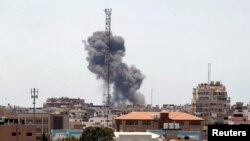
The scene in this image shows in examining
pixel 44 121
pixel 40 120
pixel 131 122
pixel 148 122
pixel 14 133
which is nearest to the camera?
pixel 14 133

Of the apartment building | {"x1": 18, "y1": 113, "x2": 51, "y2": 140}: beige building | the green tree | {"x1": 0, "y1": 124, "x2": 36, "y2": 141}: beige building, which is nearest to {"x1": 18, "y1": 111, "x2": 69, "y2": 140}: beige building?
{"x1": 18, "y1": 113, "x2": 51, "y2": 140}: beige building

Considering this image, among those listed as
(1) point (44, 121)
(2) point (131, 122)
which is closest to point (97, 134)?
(2) point (131, 122)

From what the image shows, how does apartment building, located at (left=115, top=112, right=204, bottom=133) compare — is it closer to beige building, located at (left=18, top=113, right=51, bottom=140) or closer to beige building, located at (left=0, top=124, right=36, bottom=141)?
beige building, located at (left=18, top=113, right=51, bottom=140)

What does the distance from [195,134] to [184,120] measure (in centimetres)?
1830

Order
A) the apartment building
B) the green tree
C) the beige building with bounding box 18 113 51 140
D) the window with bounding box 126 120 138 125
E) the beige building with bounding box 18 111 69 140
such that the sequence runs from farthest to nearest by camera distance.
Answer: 1. the beige building with bounding box 18 113 51 140
2. the beige building with bounding box 18 111 69 140
3. the window with bounding box 126 120 138 125
4. the apartment building
5. the green tree

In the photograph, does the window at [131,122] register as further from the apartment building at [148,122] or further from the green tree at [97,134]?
the green tree at [97,134]

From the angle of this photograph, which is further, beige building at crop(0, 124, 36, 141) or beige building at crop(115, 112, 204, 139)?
beige building at crop(115, 112, 204, 139)

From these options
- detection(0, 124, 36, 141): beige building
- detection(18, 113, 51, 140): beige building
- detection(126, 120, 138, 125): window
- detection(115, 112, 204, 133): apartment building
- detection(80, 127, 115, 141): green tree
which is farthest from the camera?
detection(18, 113, 51, 140): beige building

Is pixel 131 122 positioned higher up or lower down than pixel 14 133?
lower down

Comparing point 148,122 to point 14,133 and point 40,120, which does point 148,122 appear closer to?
point 40,120

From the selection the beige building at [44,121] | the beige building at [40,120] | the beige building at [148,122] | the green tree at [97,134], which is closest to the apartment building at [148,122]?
the beige building at [148,122]

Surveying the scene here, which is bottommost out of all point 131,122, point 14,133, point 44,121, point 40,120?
point 44,121

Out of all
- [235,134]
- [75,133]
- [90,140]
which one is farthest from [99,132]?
[235,134]

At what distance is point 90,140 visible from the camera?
10219 cm
